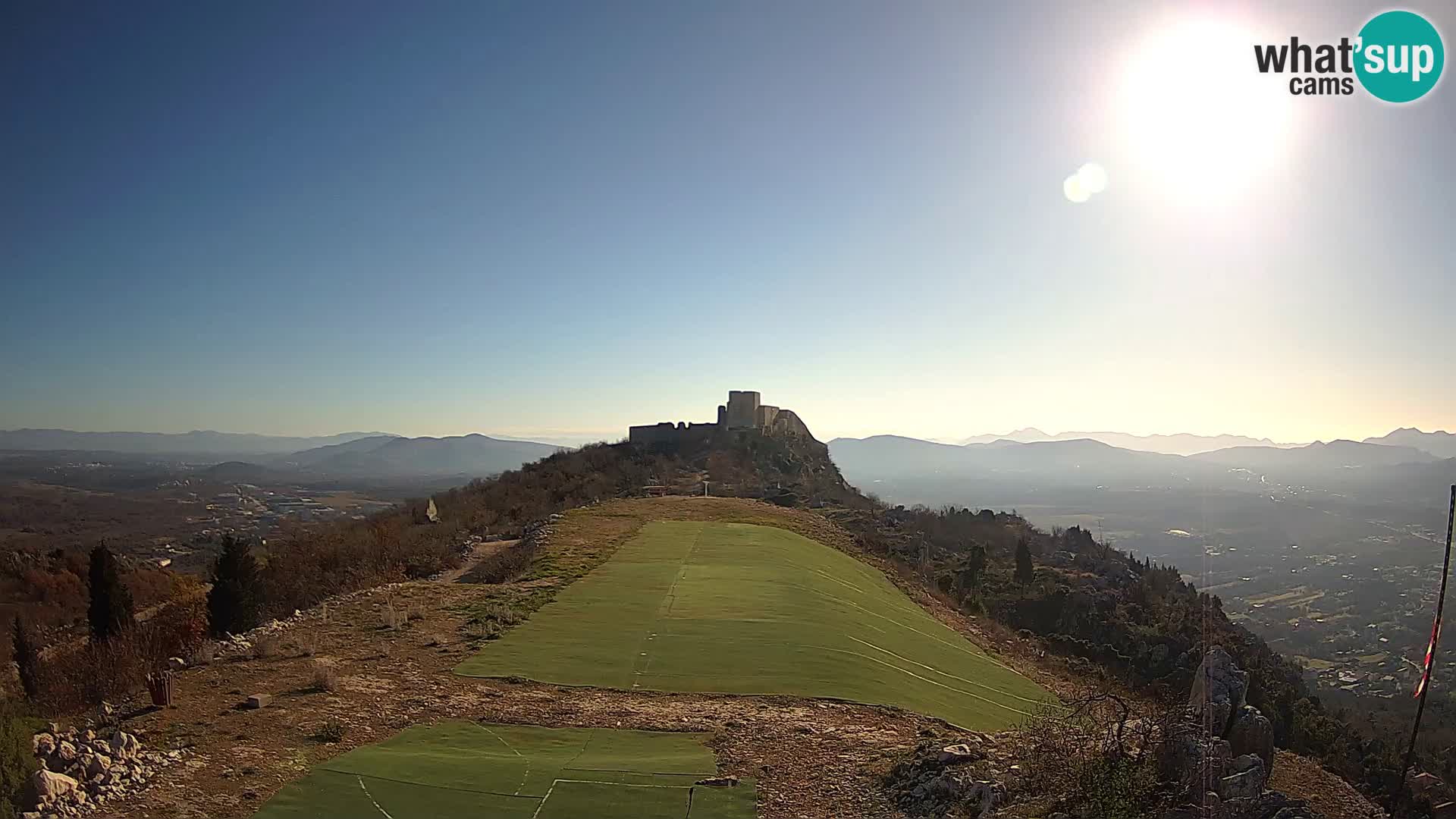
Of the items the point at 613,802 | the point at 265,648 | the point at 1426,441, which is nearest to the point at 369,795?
the point at 613,802

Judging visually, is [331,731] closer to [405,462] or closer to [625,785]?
[625,785]

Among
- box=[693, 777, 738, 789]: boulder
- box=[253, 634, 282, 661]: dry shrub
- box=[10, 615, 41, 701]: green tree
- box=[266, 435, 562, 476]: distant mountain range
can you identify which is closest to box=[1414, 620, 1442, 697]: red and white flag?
box=[693, 777, 738, 789]: boulder

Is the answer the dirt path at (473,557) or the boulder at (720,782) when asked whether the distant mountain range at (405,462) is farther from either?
the boulder at (720,782)

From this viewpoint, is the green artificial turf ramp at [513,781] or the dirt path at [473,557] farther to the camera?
the dirt path at [473,557]

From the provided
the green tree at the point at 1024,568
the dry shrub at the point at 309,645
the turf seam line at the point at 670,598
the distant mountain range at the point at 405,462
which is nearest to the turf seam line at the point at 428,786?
the turf seam line at the point at 670,598

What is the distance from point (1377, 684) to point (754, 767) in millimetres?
36579

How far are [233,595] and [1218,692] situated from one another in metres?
19.5

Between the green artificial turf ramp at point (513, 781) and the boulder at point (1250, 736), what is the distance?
482cm

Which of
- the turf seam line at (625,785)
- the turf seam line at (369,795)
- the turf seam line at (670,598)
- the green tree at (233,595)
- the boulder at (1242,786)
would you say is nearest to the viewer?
the boulder at (1242,786)

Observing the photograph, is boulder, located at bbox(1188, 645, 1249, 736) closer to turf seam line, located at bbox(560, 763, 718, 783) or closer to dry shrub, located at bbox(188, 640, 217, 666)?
turf seam line, located at bbox(560, 763, 718, 783)

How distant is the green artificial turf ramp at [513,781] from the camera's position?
677cm

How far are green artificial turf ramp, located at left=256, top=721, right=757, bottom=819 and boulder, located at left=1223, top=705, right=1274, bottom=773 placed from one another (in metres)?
4.82

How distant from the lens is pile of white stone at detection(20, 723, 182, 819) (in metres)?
6.16

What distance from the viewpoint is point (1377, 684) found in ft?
102
